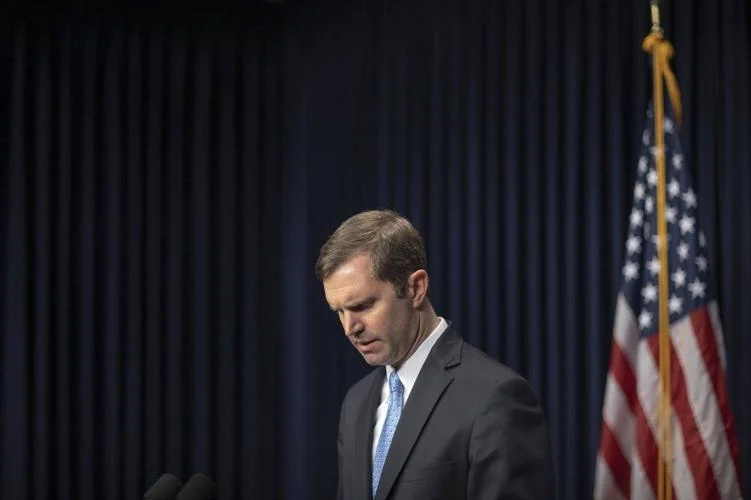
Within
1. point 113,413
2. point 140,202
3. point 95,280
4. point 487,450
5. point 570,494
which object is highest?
point 140,202

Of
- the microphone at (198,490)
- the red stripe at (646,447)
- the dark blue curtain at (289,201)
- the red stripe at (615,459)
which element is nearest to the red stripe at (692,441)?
the red stripe at (646,447)

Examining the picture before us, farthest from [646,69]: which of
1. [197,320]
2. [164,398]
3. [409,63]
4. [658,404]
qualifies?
[164,398]

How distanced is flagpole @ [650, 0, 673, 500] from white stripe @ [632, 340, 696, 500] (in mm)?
35

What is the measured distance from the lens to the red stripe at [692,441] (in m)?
3.41

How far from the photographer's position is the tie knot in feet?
7.69

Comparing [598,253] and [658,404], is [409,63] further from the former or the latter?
[658,404]

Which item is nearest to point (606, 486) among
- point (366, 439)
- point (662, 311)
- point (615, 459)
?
point (615, 459)

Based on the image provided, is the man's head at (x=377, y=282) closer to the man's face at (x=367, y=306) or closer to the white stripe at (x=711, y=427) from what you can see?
the man's face at (x=367, y=306)

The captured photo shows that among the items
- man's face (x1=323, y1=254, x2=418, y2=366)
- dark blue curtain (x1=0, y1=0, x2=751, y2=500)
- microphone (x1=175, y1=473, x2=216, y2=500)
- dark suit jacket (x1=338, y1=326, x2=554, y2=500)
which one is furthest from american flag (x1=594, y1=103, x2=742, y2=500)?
microphone (x1=175, y1=473, x2=216, y2=500)

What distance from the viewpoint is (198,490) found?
176cm

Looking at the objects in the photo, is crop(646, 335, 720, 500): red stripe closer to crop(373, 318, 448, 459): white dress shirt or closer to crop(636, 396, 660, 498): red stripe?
crop(636, 396, 660, 498): red stripe

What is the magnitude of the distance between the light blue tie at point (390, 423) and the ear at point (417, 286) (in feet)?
0.63

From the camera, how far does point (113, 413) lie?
4.29 m

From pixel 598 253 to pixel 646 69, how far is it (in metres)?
0.76
